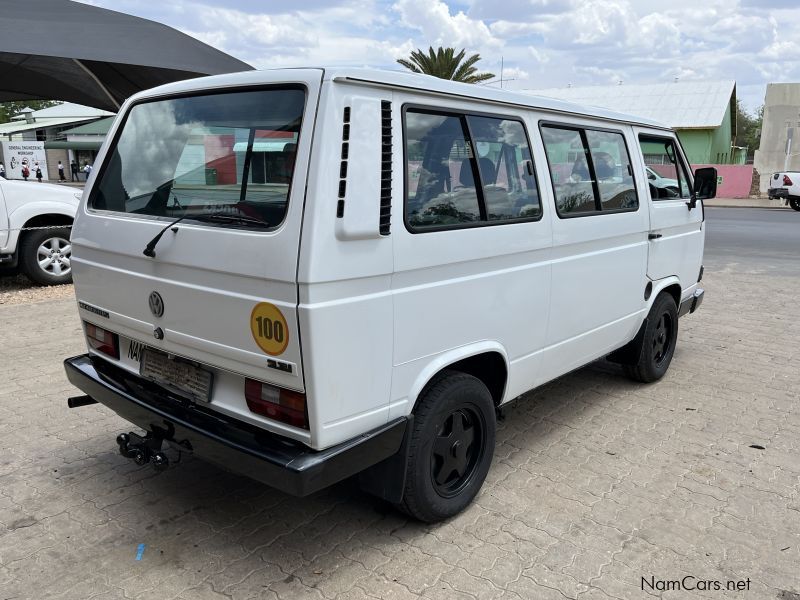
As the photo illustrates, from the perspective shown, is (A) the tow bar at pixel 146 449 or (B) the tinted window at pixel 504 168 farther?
(B) the tinted window at pixel 504 168

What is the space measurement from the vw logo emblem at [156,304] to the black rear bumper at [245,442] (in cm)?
42

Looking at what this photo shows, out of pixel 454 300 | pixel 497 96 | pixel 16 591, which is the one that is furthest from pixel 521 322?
pixel 16 591

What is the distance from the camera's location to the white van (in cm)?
235

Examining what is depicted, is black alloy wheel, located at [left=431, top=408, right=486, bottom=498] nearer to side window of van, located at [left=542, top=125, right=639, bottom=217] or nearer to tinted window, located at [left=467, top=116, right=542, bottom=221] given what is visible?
tinted window, located at [left=467, top=116, right=542, bottom=221]

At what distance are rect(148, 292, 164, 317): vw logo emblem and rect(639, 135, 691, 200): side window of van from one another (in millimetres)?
3349

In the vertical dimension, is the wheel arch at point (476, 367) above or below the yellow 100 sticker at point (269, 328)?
below

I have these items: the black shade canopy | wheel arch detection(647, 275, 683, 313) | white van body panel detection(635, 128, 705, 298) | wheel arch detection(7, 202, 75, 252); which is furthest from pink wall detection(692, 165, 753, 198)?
wheel arch detection(7, 202, 75, 252)

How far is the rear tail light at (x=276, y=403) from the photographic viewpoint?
2.41 meters

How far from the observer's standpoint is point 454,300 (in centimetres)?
285

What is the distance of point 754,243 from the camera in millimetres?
13992

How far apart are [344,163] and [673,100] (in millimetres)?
39650

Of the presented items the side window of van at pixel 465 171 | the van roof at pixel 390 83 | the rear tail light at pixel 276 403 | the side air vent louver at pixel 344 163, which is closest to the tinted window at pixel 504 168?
the side window of van at pixel 465 171

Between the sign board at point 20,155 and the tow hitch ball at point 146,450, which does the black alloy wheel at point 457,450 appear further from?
the sign board at point 20,155

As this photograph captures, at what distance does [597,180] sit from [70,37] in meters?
9.67
